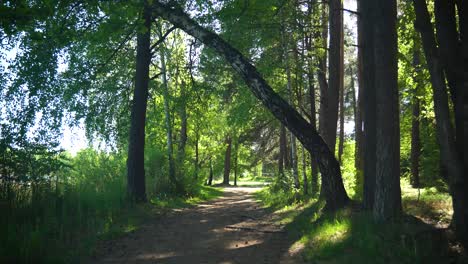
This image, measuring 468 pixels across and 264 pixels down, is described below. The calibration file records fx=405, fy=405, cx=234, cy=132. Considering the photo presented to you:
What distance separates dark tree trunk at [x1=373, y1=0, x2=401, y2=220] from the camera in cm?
763

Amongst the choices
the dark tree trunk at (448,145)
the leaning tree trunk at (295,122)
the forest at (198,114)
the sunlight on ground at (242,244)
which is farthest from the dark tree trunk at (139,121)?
the dark tree trunk at (448,145)

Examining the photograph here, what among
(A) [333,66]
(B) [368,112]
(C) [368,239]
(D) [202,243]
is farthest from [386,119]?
(A) [333,66]

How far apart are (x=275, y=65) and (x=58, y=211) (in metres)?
10.1

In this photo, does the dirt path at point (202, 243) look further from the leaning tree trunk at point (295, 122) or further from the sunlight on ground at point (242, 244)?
the leaning tree trunk at point (295, 122)

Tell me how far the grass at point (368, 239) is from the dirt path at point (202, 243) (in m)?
0.50

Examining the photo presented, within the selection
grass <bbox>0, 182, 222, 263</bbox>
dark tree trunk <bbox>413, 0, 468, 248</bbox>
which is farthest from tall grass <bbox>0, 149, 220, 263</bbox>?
dark tree trunk <bbox>413, 0, 468, 248</bbox>

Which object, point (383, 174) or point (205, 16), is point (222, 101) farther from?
point (383, 174)

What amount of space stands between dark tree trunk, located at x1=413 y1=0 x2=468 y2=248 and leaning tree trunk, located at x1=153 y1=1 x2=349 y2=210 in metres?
3.54

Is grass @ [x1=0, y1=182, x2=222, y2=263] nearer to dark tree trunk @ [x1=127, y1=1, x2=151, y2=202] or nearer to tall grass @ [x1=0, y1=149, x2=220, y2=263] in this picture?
tall grass @ [x1=0, y1=149, x2=220, y2=263]

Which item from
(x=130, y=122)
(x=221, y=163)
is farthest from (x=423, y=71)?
(x=221, y=163)

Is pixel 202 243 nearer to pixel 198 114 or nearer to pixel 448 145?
pixel 448 145

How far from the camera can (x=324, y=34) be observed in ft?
67.5

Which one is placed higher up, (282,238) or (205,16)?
(205,16)

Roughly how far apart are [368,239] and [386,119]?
2.36 metres
